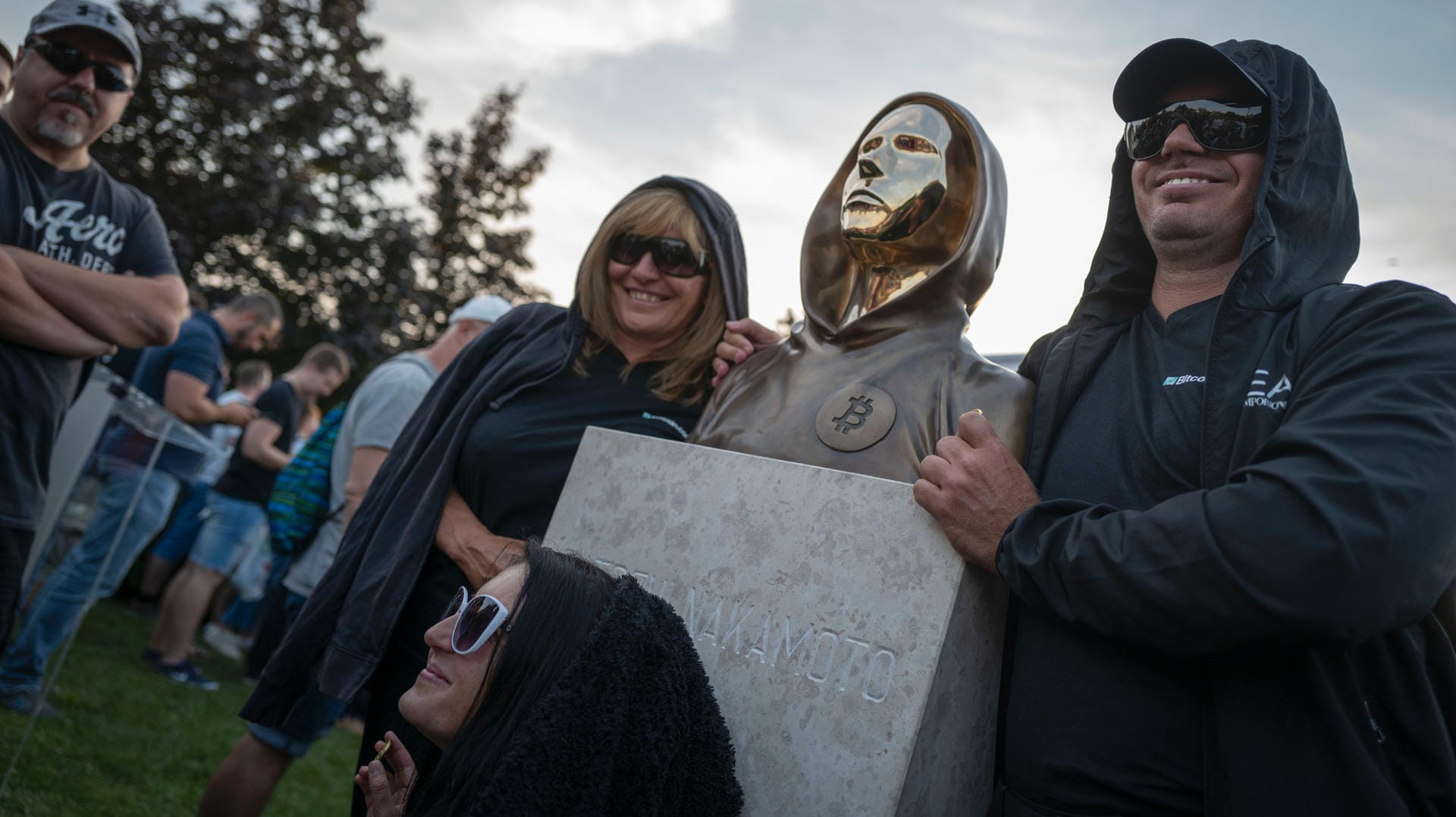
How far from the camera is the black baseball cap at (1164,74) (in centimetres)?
215

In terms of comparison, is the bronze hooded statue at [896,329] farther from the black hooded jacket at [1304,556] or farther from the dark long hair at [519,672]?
the dark long hair at [519,672]

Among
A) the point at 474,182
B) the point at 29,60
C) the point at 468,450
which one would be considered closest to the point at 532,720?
the point at 468,450

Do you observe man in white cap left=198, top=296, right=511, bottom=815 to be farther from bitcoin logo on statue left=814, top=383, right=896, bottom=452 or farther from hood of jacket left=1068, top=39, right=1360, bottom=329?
hood of jacket left=1068, top=39, right=1360, bottom=329

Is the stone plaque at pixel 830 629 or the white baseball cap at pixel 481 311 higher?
the white baseball cap at pixel 481 311

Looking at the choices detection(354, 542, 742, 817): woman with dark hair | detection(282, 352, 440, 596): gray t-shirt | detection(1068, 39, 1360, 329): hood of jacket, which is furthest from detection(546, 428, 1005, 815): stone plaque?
detection(282, 352, 440, 596): gray t-shirt

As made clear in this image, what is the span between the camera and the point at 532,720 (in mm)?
1727

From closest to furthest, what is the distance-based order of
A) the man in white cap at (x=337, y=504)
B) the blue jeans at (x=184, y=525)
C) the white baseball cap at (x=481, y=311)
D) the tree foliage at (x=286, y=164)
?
the man in white cap at (x=337, y=504), the white baseball cap at (x=481, y=311), the blue jeans at (x=184, y=525), the tree foliage at (x=286, y=164)

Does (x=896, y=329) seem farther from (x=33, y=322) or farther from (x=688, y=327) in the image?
(x=33, y=322)

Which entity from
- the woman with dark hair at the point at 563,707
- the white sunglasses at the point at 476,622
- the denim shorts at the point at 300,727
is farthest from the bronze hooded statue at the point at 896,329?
the denim shorts at the point at 300,727

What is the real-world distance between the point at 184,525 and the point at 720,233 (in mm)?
6011

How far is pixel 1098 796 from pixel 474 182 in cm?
1981

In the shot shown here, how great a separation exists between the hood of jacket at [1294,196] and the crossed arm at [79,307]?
3027 mm

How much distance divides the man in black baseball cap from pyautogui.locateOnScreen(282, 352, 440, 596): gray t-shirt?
7.73 ft

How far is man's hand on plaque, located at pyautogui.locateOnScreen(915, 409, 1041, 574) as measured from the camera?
76.1 inches
